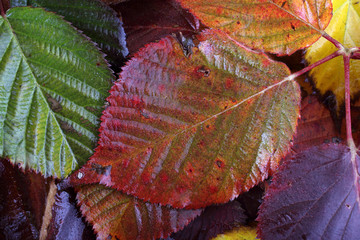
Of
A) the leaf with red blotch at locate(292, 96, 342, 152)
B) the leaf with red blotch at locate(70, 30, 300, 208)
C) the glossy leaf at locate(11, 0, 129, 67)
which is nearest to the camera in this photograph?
the leaf with red blotch at locate(70, 30, 300, 208)

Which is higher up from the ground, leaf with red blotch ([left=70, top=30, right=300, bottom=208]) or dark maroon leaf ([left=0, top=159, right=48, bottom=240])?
leaf with red blotch ([left=70, top=30, right=300, bottom=208])

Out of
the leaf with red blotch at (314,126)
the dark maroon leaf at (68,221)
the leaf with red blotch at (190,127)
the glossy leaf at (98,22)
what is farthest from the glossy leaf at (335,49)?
the dark maroon leaf at (68,221)

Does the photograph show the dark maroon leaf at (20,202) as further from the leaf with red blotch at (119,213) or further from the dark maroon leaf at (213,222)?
the dark maroon leaf at (213,222)

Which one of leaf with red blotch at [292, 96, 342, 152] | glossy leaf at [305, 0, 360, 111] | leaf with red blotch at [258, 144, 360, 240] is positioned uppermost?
glossy leaf at [305, 0, 360, 111]

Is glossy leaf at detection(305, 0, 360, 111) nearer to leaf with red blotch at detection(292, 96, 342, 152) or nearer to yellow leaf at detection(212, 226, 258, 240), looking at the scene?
leaf with red blotch at detection(292, 96, 342, 152)

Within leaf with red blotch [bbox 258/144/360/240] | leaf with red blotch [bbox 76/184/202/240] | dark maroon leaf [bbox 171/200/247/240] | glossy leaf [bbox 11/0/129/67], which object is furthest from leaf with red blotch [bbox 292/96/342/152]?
glossy leaf [bbox 11/0/129/67]

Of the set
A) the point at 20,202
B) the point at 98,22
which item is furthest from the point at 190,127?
the point at 20,202
